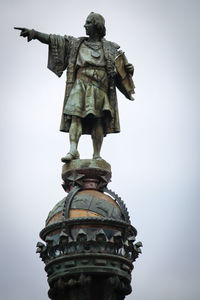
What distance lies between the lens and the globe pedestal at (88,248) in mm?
16281

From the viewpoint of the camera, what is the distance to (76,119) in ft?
62.0

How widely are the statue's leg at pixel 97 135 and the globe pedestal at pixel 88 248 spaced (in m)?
1.75

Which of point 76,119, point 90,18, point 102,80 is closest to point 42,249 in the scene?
point 76,119

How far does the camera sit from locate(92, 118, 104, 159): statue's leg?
19031 mm

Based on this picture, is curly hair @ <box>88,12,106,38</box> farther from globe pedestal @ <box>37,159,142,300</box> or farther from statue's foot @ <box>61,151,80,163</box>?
globe pedestal @ <box>37,159,142,300</box>

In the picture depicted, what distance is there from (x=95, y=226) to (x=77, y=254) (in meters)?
0.85

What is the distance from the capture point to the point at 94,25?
64.2ft

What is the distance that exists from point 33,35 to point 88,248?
20.5 ft

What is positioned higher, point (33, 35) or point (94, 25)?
point (94, 25)

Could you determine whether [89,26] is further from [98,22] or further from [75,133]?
[75,133]

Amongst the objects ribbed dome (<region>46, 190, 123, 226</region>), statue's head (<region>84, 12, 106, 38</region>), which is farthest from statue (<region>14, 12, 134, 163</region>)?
ribbed dome (<region>46, 190, 123, 226</region>)

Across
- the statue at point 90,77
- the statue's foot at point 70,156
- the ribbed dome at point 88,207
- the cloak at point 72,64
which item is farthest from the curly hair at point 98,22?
the ribbed dome at point 88,207

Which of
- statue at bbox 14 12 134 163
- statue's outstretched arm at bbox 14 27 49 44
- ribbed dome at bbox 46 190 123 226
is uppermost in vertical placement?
statue's outstretched arm at bbox 14 27 49 44

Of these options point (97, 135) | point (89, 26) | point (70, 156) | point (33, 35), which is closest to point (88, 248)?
point (70, 156)
